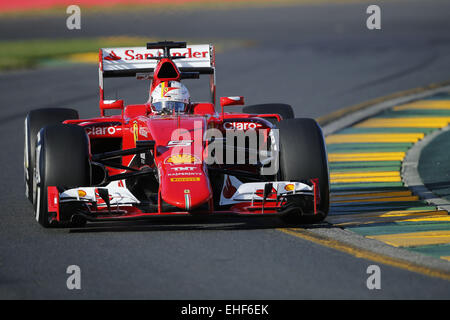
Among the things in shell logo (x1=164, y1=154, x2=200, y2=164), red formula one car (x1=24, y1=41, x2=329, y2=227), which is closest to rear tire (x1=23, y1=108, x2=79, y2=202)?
red formula one car (x1=24, y1=41, x2=329, y2=227)

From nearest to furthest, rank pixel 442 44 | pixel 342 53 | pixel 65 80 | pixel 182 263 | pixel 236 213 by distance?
pixel 182 263
pixel 236 213
pixel 65 80
pixel 342 53
pixel 442 44

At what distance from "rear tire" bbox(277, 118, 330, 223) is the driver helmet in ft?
5.13

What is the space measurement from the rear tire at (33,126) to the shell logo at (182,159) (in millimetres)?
1937

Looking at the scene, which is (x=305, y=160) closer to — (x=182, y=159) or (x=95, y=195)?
(x=182, y=159)

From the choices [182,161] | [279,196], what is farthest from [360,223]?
[182,161]

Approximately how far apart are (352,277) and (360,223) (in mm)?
2034

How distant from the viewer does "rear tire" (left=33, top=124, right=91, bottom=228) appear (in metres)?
8.70

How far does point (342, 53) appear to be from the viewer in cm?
2945

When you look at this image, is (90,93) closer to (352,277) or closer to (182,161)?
(182,161)

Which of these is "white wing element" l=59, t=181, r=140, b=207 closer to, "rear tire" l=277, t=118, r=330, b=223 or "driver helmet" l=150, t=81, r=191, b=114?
"rear tire" l=277, t=118, r=330, b=223

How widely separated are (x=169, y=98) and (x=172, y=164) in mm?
1757

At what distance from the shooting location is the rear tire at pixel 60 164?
8.70 m
